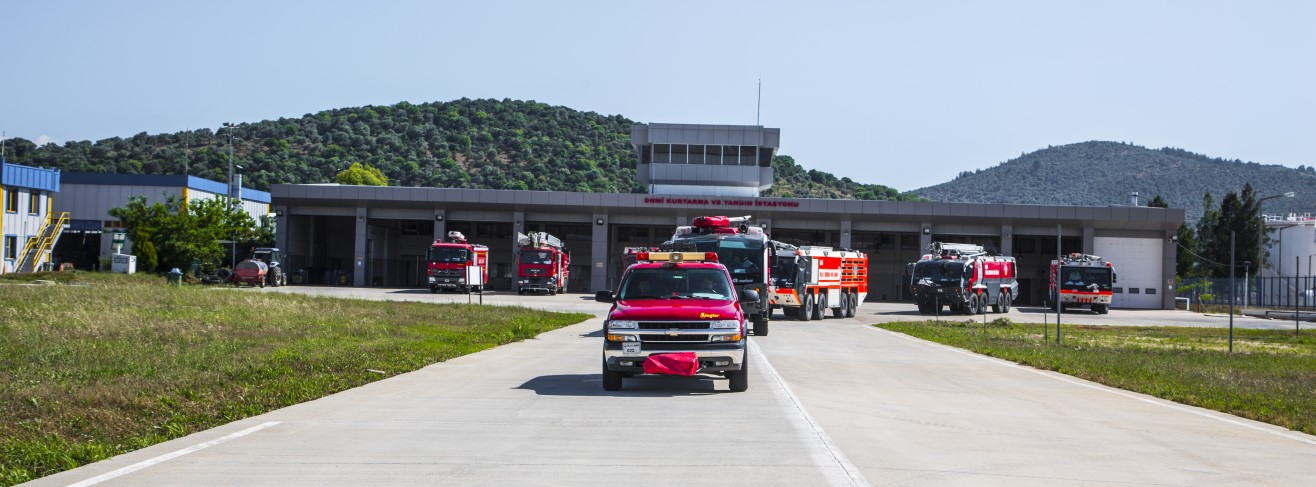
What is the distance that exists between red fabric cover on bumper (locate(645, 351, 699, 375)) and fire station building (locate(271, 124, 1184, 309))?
201ft

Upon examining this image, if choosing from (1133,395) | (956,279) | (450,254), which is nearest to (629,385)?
(1133,395)

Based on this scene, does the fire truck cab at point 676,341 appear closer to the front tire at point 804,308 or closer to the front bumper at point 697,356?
the front bumper at point 697,356

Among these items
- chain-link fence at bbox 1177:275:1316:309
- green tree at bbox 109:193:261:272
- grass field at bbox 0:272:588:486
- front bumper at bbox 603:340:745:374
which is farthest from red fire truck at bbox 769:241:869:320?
chain-link fence at bbox 1177:275:1316:309

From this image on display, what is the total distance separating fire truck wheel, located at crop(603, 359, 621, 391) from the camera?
16188 mm

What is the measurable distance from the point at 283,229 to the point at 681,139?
28.4 metres

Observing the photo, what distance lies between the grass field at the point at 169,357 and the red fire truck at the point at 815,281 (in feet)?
35.9

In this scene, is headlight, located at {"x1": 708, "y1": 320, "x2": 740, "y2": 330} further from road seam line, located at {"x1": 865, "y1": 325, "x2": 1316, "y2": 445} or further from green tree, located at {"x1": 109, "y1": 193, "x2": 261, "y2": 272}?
green tree, located at {"x1": 109, "y1": 193, "x2": 261, "y2": 272}

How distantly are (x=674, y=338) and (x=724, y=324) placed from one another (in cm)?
72

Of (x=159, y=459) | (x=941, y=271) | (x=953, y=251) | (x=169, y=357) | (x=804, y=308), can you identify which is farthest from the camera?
(x=953, y=251)

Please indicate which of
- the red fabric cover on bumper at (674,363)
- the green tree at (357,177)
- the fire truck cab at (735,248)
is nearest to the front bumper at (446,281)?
the fire truck cab at (735,248)

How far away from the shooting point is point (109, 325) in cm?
2278

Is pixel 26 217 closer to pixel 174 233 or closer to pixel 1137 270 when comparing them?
pixel 174 233

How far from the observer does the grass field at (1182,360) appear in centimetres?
1678

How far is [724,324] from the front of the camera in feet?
52.2
